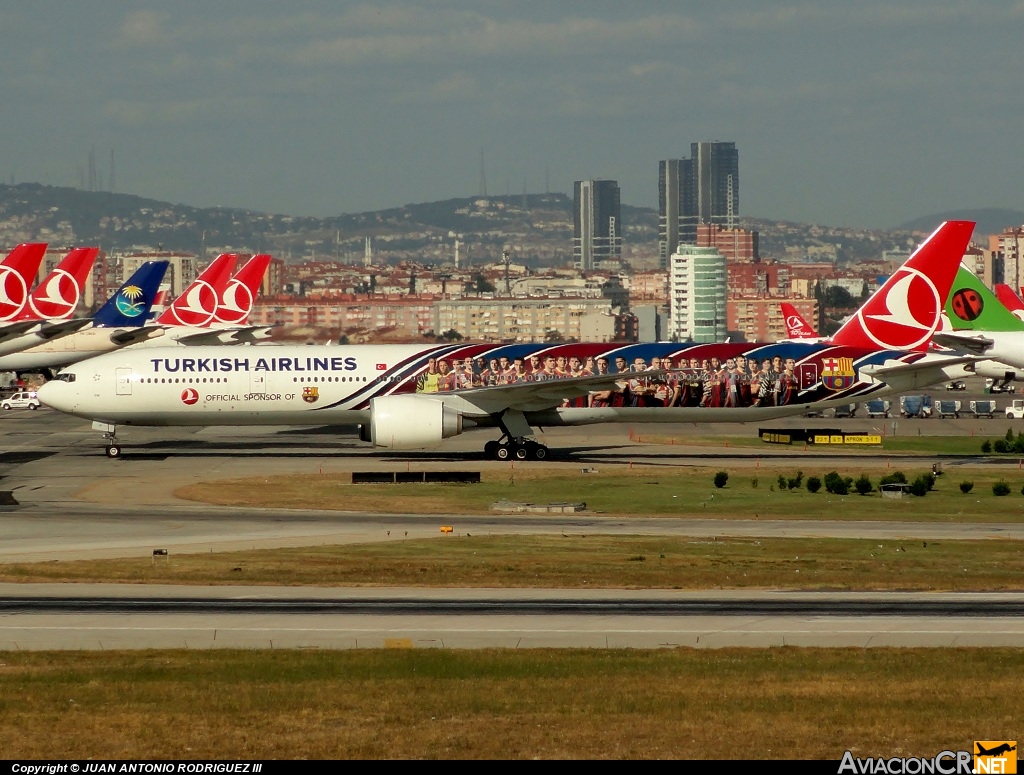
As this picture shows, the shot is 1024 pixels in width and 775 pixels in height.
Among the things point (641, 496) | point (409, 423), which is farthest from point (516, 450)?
point (641, 496)

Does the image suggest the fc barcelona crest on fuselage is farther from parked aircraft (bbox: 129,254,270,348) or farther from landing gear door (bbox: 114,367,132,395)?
parked aircraft (bbox: 129,254,270,348)

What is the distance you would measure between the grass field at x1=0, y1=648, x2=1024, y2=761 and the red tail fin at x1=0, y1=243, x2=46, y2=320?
68555 millimetres

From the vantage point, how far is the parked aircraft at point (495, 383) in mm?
60969

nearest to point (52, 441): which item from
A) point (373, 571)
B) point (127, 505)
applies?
point (127, 505)

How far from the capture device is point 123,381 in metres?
61.2

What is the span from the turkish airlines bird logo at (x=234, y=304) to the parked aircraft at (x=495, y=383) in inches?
1922

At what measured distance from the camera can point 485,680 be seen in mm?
22172

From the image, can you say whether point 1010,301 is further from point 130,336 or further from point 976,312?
point 130,336

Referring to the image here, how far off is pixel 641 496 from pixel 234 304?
68.5 m

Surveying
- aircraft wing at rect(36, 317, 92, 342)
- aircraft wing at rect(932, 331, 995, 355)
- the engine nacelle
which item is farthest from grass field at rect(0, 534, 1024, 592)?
aircraft wing at rect(36, 317, 92, 342)

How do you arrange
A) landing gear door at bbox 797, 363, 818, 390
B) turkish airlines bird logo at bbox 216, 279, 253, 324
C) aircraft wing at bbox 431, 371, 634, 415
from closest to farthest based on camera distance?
1. aircraft wing at bbox 431, 371, 634, 415
2. landing gear door at bbox 797, 363, 818, 390
3. turkish airlines bird logo at bbox 216, 279, 253, 324

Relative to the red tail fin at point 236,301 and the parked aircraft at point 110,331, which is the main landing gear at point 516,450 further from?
the red tail fin at point 236,301

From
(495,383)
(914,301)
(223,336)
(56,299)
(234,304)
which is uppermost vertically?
(56,299)

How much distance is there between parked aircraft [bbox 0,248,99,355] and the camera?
87438 mm
